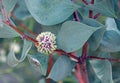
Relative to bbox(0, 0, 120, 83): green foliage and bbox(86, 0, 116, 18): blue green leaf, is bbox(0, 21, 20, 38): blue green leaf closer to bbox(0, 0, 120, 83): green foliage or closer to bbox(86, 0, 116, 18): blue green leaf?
bbox(0, 0, 120, 83): green foliage

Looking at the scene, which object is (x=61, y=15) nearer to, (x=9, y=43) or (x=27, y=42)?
(x=27, y=42)

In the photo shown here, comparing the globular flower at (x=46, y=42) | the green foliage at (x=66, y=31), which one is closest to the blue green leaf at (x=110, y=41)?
the green foliage at (x=66, y=31)

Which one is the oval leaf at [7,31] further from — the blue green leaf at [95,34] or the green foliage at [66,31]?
the blue green leaf at [95,34]

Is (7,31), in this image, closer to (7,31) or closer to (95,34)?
(7,31)

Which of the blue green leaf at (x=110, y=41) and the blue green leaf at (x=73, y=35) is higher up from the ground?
the blue green leaf at (x=73, y=35)

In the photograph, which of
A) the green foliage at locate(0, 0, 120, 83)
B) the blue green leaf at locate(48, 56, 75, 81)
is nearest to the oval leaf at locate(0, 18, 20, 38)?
the green foliage at locate(0, 0, 120, 83)

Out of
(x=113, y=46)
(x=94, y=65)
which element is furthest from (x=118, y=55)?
(x=113, y=46)
